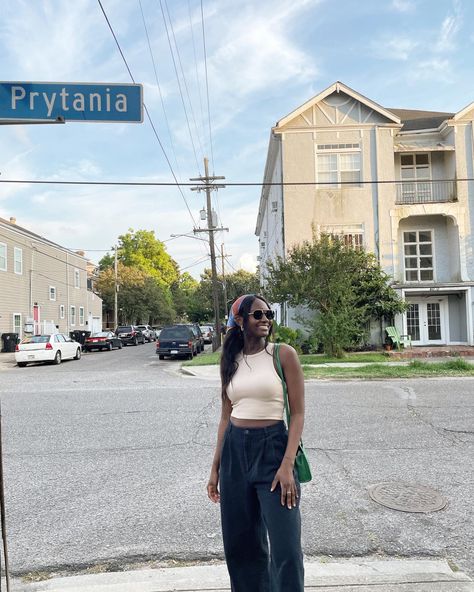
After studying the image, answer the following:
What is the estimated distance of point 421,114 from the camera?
2770 cm

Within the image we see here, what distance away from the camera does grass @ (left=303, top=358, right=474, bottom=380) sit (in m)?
14.3

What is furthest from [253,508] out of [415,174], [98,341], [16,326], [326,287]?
[16,326]

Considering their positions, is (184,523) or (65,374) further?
(65,374)

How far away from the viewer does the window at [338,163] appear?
22.8 meters

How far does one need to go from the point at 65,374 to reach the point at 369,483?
14219mm

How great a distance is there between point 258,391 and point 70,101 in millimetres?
2222

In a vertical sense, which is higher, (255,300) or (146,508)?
(255,300)

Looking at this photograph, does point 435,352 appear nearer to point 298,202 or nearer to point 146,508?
point 298,202

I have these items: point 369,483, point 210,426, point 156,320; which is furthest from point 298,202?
point 156,320

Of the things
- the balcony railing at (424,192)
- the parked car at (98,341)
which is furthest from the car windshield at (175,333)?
A: the balcony railing at (424,192)

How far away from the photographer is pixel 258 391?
2.64 meters

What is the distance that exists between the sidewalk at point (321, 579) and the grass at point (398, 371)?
36.0ft

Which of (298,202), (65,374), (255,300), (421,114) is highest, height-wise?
(421,114)

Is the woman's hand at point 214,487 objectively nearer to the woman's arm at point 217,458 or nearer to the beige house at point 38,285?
the woman's arm at point 217,458
